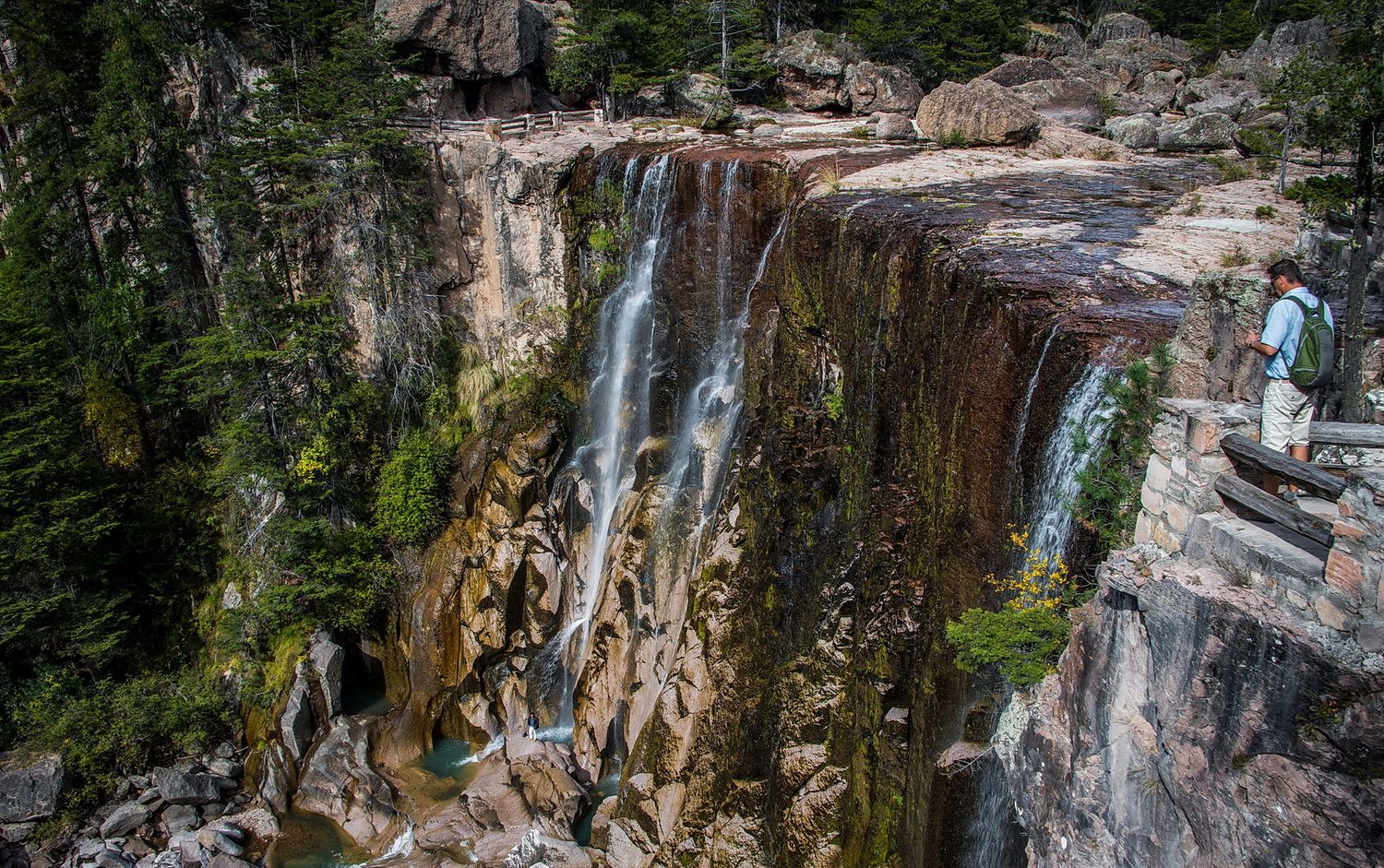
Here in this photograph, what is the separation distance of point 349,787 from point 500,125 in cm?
1720

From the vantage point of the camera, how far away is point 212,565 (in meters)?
21.5

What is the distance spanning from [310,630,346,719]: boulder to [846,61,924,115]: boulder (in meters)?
23.1

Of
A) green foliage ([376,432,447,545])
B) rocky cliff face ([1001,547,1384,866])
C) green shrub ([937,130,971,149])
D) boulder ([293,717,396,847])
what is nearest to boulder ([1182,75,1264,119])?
green shrub ([937,130,971,149])

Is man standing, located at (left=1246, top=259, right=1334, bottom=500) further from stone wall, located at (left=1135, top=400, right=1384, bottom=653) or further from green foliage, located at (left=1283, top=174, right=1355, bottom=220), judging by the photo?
green foliage, located at (left=1283, top=174, right=1355, bottom=220)

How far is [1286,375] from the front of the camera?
5.67 metres

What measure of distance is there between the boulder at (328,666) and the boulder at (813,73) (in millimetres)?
22940

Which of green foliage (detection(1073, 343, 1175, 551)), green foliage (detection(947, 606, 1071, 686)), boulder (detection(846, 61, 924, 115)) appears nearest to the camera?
green foliage (detection(1073, 343, 1175, 551))

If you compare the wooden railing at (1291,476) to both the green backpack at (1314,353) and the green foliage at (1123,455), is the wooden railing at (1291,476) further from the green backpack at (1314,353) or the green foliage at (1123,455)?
the green foliage at (1123,455)

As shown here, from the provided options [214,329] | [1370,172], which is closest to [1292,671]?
[1370,172]

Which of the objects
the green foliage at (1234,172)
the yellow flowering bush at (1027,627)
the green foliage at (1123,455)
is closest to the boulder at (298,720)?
the yellow flowering bush at (1027,627)

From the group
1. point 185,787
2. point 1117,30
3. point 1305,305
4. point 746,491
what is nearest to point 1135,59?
point 1117,30

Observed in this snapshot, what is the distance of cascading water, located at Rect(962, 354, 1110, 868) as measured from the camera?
724 cm

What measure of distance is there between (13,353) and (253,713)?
9938 mm

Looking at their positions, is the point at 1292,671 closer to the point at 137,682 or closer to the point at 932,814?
the point at 932,814
